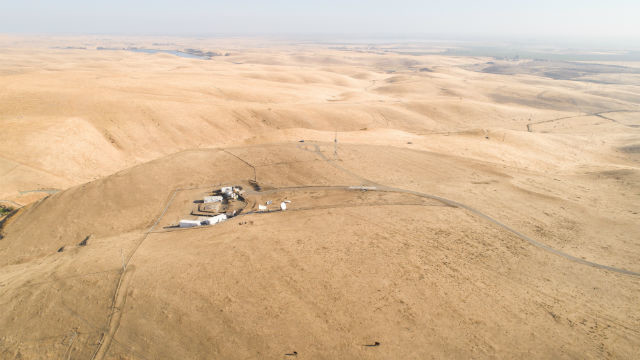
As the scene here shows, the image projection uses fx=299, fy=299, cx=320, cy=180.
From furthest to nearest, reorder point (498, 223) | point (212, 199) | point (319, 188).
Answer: point (319, 188)
point (212, 199)
point (498, 223)

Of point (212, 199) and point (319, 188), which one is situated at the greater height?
point (319, 188)

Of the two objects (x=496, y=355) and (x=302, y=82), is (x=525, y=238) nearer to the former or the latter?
(x=496, y=355)

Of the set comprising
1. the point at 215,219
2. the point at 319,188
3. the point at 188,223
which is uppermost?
the point at 319,188

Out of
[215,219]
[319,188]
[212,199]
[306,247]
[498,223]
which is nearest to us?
[306,247]

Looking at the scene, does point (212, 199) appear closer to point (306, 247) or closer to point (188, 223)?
point (188, 223)

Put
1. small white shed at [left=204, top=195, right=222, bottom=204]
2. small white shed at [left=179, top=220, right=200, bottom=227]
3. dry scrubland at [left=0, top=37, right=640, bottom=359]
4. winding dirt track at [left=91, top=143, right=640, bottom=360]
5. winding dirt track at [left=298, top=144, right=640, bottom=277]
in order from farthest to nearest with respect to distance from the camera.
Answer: small white shed at [left=204, top=195, right=222, bottom=204]
small white shed at [left=179, top=220, right=200, bottom=227]
winding dirt track at [left=298, top=144, right=640, bottom=277]
dry scrubland at [left=0, top=37, right=640, bottom=359]
winding dirt track at [left=91, top=143, right=640, bottom=360]

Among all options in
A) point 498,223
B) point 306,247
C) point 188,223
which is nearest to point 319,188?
point 306,247

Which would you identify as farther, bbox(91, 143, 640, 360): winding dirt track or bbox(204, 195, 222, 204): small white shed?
bbox(204, 195, 222, 204): small white shed

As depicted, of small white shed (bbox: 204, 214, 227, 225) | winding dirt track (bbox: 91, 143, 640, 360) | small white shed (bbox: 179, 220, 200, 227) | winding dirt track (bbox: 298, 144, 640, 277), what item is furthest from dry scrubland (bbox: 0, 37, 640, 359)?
small white shed (bbox: 204, 214, 227, 225)

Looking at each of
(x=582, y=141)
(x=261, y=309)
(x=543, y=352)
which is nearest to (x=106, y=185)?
(x=261, y=309)

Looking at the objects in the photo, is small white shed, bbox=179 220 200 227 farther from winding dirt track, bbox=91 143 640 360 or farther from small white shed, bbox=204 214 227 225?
winding dirt track, bbox=91 143 640 360
